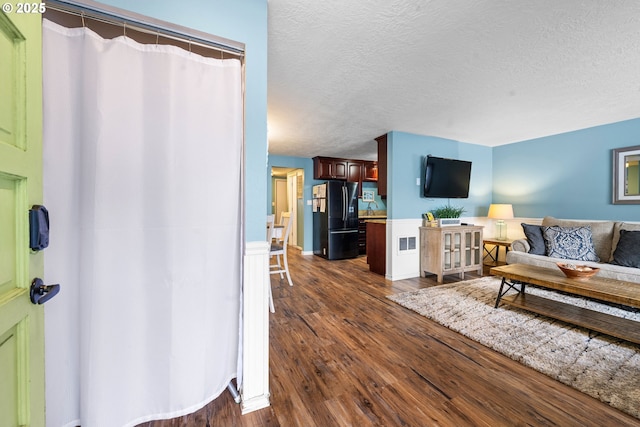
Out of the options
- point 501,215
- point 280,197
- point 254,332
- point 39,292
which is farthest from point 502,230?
point 280,197

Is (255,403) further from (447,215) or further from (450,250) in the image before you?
(447,215)

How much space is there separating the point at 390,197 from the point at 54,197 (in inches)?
143

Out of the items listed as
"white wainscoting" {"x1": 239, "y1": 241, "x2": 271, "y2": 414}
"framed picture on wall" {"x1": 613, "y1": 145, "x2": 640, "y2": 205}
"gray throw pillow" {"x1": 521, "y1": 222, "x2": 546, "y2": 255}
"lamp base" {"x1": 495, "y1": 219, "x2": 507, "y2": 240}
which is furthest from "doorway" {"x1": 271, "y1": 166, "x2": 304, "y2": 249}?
"framed picture on wall" {"x1": 613, "y1": 145, "x2": 640, "y2": 205}

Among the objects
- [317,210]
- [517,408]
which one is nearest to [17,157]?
[517,408]

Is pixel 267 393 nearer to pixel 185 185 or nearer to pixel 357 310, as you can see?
pixel 185 185

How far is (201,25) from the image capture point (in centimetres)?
132

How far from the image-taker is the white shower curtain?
116 centimetres

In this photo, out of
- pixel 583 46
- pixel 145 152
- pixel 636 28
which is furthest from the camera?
pixel 583 46

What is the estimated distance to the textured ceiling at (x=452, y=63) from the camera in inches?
60.2

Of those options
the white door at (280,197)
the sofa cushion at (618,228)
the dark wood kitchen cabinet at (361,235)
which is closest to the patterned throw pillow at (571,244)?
the sofa cushion at (618,228)

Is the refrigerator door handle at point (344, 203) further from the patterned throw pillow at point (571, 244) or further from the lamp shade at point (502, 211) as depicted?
the patterned throw pillow at point (571, 244)

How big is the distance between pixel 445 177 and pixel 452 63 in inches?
96.4

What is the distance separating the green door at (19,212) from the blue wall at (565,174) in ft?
18.5

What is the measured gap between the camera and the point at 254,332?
1399 millimetres
